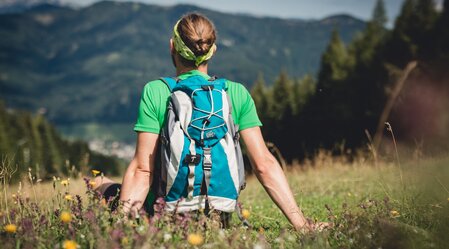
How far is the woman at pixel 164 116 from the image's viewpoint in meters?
3.39

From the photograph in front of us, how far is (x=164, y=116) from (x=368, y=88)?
3227 cm

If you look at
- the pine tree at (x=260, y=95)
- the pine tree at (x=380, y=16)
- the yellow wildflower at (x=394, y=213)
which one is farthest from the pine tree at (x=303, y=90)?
the yellow wildflower at (x=394, y=213)

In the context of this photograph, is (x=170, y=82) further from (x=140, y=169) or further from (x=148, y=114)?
(x=140, y=169)

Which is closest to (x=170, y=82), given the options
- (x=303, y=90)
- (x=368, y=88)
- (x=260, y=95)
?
(x=368, y=88)

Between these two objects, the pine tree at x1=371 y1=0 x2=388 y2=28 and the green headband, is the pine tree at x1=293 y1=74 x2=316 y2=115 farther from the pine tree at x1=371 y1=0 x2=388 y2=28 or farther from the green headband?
the green headband

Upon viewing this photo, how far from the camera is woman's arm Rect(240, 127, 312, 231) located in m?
3.47

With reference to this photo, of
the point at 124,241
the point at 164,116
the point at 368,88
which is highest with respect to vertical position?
the point at 164,116

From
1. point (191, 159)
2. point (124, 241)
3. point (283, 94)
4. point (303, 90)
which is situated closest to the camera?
point (124, 241)

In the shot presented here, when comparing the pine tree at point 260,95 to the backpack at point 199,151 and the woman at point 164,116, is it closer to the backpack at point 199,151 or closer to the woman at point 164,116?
the woman at point 164,116

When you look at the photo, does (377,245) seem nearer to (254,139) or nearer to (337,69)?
(254,139)

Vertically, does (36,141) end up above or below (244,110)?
below

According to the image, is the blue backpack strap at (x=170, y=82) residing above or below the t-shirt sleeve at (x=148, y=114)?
above

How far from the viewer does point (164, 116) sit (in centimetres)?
346

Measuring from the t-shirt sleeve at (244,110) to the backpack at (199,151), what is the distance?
0.17 metres
